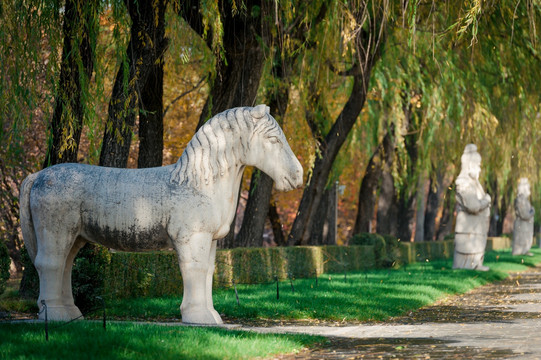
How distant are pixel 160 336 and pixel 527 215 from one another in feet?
99.7

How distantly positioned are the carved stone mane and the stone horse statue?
0.04 feet

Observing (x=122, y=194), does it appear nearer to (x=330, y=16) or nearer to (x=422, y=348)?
(x=422, y=348)

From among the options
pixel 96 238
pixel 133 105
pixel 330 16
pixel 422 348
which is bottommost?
pixel 422 348

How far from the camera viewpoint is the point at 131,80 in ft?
38.0

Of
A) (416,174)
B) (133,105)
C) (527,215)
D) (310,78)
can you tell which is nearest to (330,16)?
(133,105)

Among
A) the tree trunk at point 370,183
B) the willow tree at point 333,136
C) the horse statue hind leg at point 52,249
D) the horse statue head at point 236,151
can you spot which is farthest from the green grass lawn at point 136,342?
the tree trunk at point 370,183

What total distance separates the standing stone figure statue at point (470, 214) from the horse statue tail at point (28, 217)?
14.2 metres

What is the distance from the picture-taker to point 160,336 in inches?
314

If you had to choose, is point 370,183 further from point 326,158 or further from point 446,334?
point 446,334

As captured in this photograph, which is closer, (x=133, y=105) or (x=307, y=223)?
(x=133, y=105)

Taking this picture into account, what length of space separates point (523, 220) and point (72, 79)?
2909cm

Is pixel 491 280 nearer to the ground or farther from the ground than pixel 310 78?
nearer to the ground

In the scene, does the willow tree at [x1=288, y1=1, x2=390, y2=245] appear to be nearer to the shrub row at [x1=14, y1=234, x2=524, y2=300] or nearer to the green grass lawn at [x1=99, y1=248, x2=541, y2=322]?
the shrub row at [x1=14, y1=234, x2=524, y2=300]

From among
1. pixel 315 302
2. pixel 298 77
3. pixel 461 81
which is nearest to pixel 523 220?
pixel 461 81
